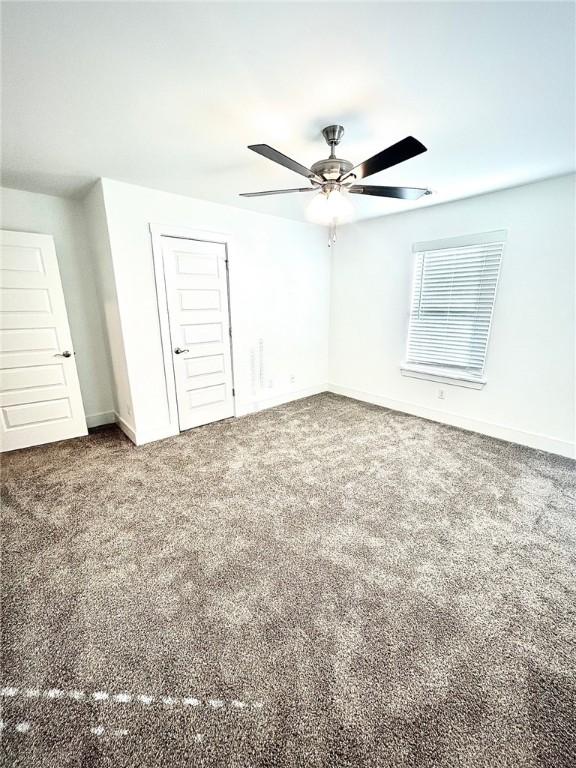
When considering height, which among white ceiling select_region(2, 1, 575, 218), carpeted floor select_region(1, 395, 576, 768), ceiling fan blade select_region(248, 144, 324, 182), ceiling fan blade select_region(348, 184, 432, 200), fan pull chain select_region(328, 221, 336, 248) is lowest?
carpeted floor select_region(1, 395, 576, 768)

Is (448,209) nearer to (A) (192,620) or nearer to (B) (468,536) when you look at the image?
(B) (468,536)

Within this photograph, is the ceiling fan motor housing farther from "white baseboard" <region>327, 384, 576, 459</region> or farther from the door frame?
"white baseboard" <region>327, 384, 576, 459</region>

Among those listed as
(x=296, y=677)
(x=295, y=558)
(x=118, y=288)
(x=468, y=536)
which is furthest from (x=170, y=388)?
(x=468, y=536)

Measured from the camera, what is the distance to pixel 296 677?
48.3 inches

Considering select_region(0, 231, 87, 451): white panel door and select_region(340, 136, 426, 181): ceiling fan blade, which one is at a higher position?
select_region(340, 136, 426, 181): ceiling fan blade

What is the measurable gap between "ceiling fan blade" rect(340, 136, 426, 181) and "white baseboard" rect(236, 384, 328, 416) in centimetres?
284

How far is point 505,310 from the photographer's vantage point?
3137 mm

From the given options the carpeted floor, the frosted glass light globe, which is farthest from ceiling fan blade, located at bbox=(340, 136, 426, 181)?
the carpeted floor

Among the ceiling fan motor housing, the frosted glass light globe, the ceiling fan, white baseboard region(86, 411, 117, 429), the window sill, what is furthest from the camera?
white baseboard region(86, 411, 117, 429)

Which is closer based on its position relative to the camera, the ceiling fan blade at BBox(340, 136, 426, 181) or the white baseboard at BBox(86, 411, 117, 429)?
the ceiling fan blade at BBox(340, 136, 426, 181)

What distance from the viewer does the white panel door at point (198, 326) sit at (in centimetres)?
321

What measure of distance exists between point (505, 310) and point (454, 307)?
51cm

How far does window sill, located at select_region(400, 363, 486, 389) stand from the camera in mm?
3467

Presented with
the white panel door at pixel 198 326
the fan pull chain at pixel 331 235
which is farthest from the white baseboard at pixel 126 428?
the fan pull chain at pixel 331 235
